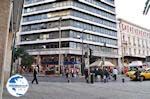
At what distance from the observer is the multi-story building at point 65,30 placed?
204 feet

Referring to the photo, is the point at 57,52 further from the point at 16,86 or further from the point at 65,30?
the point at 16,86

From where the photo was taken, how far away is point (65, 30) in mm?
63031

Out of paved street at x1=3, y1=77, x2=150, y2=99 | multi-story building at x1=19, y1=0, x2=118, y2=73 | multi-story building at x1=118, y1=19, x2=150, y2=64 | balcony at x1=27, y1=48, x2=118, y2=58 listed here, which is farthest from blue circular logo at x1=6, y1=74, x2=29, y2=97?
multi-story building at x1=118, y1=19, x2=150, y2=64

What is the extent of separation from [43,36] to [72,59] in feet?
31.7

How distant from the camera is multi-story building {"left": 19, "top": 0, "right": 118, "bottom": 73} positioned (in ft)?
204

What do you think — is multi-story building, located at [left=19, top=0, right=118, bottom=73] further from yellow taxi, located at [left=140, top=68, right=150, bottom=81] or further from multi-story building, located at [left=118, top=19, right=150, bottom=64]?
yellow taxi, located at [left=140, top=68, right=150, bottom=81]

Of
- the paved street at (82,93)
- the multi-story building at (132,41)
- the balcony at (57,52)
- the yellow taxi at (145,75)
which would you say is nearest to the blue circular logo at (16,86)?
the paved street at (82,93)

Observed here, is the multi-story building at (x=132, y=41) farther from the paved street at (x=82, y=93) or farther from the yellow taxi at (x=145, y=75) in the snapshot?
the paved street at (x=82, y=93)

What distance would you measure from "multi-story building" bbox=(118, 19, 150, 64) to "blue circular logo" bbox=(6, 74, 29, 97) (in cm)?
7406

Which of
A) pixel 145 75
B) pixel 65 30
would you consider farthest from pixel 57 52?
pixel 145 75

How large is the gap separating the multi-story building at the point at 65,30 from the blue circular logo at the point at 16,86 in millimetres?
51000

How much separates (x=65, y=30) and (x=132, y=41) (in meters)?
30.6

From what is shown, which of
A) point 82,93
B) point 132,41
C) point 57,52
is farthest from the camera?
point 132,41

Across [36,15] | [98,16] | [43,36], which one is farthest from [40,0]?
[98,16]
